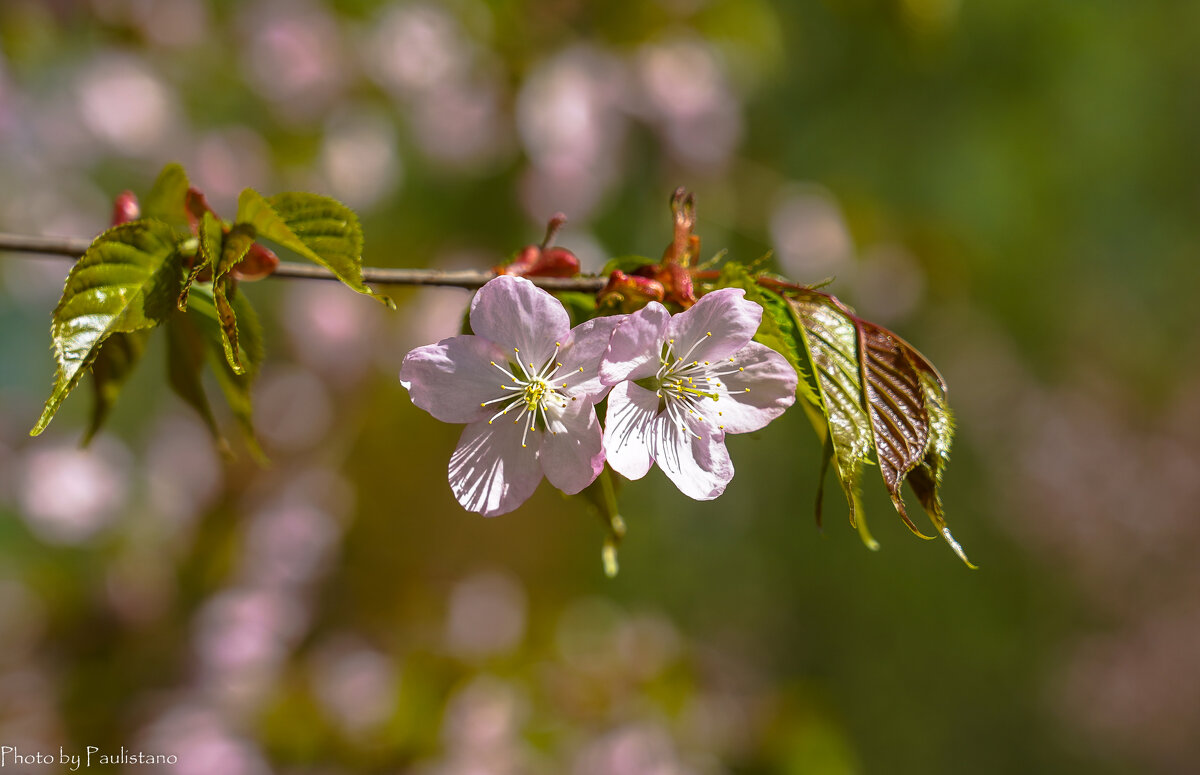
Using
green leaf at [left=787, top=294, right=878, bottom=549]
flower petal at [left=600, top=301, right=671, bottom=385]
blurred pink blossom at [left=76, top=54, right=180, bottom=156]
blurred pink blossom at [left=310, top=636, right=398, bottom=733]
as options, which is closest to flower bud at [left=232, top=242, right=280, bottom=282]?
flower petal at [left=600, top=301, right=671, bottom=385]

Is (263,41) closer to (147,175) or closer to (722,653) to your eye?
(147,175)

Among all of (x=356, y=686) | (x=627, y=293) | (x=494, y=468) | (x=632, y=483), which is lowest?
(x=356, y=686)

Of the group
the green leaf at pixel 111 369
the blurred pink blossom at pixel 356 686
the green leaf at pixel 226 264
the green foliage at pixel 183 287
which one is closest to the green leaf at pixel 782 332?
the green foliage at pixel 183 287

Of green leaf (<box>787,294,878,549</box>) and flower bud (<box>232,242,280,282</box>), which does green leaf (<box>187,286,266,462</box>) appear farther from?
green leaf (<box>787,294,878,549</box>)

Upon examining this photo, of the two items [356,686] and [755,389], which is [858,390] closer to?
[755,389]

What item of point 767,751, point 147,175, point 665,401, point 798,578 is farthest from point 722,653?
point 665,401

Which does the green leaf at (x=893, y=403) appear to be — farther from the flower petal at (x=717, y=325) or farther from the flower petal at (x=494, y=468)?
the flower petal at (x=494, y=468)

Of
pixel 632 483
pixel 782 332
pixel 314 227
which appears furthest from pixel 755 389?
pixel 632 483
